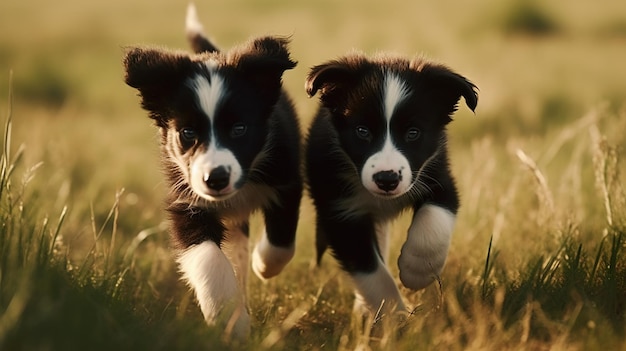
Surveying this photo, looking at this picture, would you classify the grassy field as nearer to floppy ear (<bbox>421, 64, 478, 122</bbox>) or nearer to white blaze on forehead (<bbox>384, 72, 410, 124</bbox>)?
floppy ear (<bbox>421, 64, 478, 122</bbox>)

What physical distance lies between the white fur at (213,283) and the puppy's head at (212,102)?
10.5 inches

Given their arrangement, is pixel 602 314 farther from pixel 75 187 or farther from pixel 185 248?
pixel 75 187

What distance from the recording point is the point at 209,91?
4270 millimetres

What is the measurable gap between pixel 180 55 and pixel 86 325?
1685 millimetres

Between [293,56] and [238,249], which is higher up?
[293,56]

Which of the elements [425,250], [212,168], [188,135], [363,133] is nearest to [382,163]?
[363,133]

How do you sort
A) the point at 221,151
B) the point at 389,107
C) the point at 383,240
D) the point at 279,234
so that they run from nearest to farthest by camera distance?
the point at 221,151 < the point at 389,107 < the point at 279,234 < the point at 383,240

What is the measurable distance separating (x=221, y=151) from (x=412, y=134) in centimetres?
88

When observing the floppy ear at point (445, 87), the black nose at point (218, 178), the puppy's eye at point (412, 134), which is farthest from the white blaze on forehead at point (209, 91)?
the floppy ear at point (445, 87)

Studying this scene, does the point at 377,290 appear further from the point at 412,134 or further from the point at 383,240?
the point at 383,240

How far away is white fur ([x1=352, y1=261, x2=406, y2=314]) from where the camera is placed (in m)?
4.56

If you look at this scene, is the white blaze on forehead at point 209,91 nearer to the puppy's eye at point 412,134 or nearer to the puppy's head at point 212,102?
the puppy's head at point 212,102

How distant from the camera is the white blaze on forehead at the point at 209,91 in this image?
4.25 m

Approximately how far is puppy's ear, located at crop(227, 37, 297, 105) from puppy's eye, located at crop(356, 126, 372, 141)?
42 centimetres
